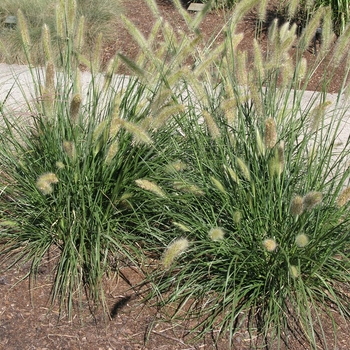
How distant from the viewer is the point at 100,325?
121 inches

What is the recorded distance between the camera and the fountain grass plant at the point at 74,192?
326 centimetres

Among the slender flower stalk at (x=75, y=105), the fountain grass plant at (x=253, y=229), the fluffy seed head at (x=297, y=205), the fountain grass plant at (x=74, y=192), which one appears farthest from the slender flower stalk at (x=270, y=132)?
the slender flower stalk at (x=75, y=105)

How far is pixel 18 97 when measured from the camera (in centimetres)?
572

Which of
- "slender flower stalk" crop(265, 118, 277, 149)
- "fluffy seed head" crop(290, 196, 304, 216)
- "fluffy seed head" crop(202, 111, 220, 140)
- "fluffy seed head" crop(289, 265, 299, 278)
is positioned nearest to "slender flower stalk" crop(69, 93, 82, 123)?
"fluffy seed head" crop(202, 111, 220, 140)

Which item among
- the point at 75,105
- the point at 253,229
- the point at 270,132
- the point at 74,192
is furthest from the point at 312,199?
the point at 74,192

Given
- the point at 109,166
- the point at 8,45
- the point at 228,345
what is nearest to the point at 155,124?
the point at 109,166

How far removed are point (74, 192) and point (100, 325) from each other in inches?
28.4

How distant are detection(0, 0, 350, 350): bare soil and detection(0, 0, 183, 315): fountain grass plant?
8cm

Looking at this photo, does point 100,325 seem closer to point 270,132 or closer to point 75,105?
point 75,105

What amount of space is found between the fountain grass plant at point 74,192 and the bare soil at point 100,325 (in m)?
0.08

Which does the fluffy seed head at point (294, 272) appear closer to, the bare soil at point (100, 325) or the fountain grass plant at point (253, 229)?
the fountain grass plant at point (253, 229)

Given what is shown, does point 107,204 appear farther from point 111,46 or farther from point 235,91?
point 111,46

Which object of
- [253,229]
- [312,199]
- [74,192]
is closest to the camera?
[312,199]

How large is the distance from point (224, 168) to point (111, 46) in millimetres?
5510
